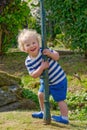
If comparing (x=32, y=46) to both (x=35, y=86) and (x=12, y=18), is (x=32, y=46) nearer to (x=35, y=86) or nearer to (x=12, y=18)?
(x=35, y=86)

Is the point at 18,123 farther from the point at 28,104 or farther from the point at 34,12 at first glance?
Answer: the point at 34,12

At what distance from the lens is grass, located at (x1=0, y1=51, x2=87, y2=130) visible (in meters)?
4.96

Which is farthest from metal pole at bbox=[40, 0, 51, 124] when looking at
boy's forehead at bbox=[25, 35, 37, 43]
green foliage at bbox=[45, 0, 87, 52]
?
green foliage at bbox=[45, 0, 87, 52]

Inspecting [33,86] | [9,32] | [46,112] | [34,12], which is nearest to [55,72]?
[46,112]

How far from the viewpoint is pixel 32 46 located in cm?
498

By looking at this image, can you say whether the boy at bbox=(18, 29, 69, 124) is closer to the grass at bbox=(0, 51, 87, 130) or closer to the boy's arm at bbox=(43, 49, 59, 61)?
the boy's arm at bbox=(43, 49, 59, 61)

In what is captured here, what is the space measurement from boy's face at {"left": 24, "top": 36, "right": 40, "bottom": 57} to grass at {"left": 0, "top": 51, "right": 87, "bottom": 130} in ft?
2.75

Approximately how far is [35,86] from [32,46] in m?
4.09

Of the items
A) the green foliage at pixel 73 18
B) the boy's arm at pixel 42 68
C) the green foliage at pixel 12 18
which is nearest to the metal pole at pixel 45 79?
the boy's arm at pixel 42 68

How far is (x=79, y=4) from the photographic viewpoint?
973 centimetres

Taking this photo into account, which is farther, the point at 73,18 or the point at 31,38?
the point at 73,18

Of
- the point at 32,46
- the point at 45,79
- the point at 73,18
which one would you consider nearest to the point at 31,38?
the point at 32,46

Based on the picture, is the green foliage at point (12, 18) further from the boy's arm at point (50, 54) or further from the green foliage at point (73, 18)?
the boy's arm at point (50, 54)

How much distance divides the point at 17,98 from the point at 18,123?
2180mm
